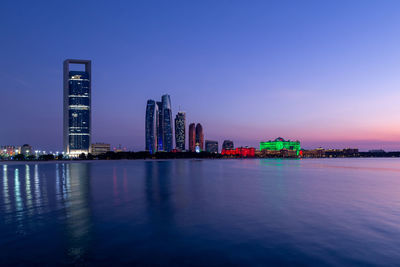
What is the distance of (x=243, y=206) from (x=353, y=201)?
13.8 metres

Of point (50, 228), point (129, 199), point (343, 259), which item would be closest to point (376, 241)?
point (343, 259)

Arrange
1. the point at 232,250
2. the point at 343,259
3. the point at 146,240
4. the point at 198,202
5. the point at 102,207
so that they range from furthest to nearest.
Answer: the point at 198,202
the point at 102,207
the point at 146,240
the point at 232,250
the point at 343,259

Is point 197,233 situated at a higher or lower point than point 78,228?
lower

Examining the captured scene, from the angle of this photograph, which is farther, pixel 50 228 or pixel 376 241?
pixel 50 228

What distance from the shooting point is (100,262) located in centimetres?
1243

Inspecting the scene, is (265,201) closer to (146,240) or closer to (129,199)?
(129,199)

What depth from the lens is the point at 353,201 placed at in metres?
31.2

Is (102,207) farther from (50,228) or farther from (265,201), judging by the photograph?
(265,201)

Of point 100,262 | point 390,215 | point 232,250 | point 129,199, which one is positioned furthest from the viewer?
point 129,199

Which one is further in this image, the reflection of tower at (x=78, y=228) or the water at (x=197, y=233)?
the reflection of tower at (x=78, y=228)

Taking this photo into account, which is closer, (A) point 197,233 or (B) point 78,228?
(A) point 197,233

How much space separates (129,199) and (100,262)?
19891mm

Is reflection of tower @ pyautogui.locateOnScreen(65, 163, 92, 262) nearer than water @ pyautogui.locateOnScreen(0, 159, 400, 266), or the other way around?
water @ pyautogui.locateOnScreen(0, 159, 400, 266)

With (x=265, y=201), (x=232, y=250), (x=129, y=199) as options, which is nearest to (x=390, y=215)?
(x=265, y=201)
